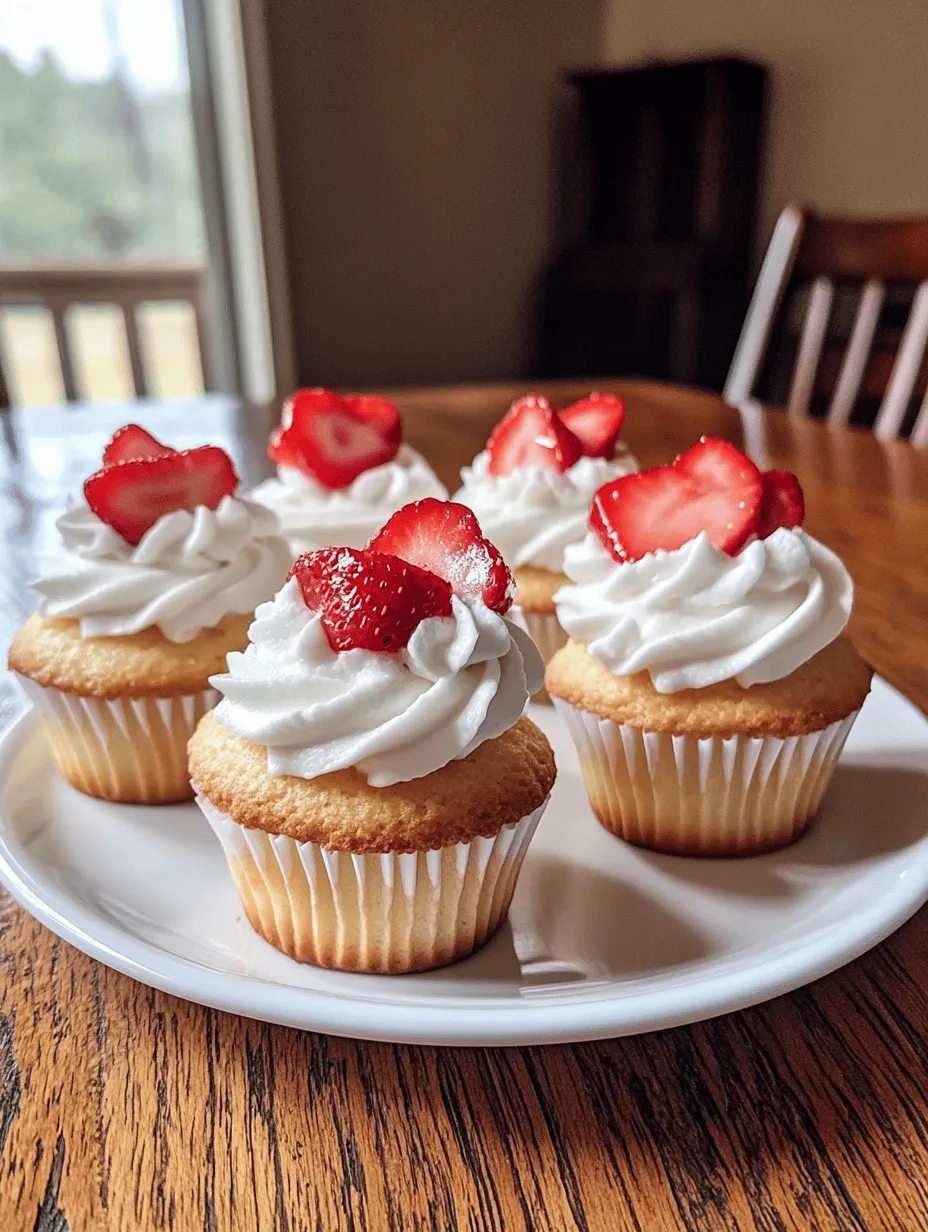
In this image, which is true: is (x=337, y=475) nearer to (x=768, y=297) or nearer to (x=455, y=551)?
(x=455, y=551)

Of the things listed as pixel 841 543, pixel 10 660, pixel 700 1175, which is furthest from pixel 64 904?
pixel 841 543

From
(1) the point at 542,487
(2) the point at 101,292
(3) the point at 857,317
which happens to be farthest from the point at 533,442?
(2) the point at 101,292

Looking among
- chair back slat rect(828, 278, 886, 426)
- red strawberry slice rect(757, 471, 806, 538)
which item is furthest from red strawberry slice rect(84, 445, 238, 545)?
chair back slat rect(828, 278, 886, 426)

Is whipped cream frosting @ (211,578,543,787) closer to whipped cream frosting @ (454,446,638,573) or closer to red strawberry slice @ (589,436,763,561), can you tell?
red strawberry slice @ (589,436,763,561)

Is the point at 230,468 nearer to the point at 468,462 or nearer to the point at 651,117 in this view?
the point at 468,462

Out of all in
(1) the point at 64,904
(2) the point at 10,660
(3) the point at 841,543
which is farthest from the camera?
(3) the point at 841,543
